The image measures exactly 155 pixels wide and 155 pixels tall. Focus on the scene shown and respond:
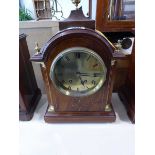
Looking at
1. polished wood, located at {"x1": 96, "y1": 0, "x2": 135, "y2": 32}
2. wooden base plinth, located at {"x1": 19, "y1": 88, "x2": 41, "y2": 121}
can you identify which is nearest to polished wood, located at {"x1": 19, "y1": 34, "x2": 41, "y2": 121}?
wooden base plinth, located at {"x1": 19, "y1": 88, "x2": 41, "y2": 121}

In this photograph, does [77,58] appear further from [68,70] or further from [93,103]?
[93,103]

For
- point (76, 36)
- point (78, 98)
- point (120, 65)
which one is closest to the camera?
point (76, 36)

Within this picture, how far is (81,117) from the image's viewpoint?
0.75m

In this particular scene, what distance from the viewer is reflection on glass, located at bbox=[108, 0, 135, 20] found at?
0.77 meters

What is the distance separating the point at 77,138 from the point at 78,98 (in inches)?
6.1

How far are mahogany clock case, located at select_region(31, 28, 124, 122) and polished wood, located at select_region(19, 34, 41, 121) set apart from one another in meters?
0.10

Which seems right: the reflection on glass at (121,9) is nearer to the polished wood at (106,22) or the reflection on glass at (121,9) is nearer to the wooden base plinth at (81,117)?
the polished wood at (106,22)

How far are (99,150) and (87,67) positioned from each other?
30cm

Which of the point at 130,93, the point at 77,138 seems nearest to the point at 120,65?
the point at 130,93

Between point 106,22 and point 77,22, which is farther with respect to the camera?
point 106,22

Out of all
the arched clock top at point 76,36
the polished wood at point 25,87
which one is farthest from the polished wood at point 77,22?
the polished wood at point 25,87

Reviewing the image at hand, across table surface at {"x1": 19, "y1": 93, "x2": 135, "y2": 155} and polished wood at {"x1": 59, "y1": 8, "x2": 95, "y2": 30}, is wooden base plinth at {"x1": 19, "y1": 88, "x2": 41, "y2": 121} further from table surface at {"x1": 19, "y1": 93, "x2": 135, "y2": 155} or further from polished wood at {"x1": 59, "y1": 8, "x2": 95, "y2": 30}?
polished wood at {"x1": 59, "y1": 8, "x2": 95, "y2": 30}

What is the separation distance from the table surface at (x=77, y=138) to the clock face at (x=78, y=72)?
0.16 m

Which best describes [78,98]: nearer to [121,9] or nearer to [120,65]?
[120,65]
